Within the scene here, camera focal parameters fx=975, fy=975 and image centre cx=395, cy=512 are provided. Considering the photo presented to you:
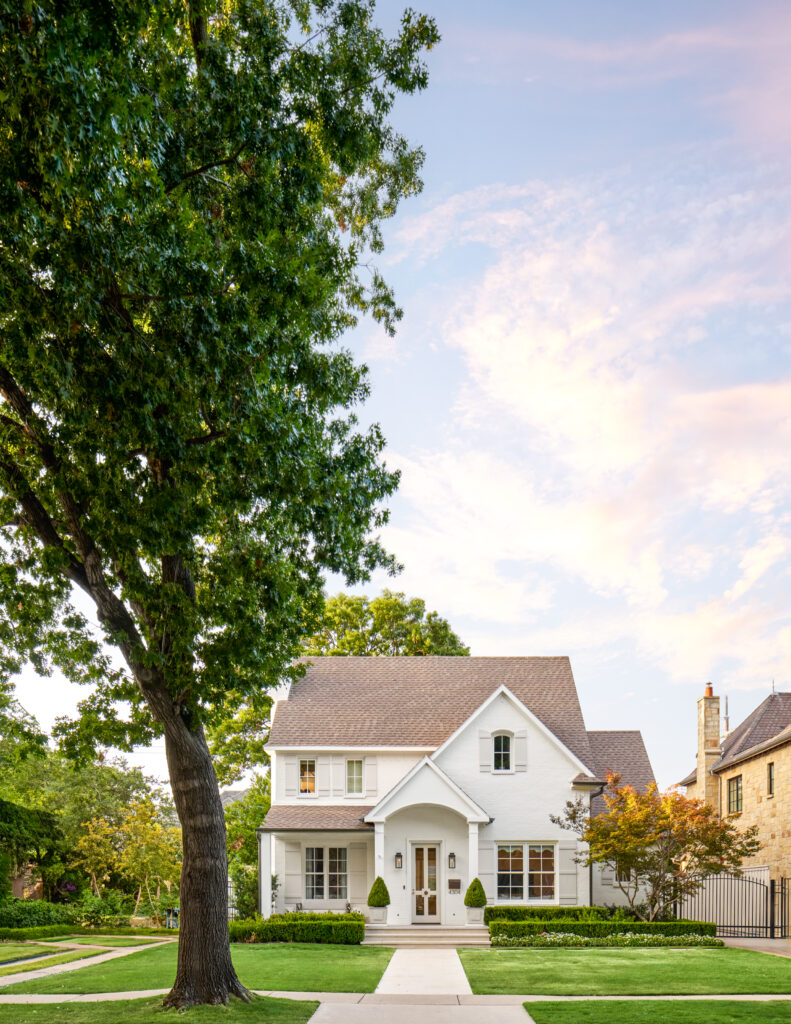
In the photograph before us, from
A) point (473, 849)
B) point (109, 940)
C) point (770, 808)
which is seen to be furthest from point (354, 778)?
point (770, 808)

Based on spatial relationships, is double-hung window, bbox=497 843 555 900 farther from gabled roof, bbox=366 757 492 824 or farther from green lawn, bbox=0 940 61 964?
Answer: green lawn, bbox=0 940 61 964

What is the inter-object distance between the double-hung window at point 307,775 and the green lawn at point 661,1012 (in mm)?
16674

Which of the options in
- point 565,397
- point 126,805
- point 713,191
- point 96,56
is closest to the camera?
point 96,56

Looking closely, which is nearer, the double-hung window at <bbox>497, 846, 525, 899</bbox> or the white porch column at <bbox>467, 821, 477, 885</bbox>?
the white porch column at <bbox>467, 821, 477, 885</bbox>

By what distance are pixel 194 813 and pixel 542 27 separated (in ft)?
39.1

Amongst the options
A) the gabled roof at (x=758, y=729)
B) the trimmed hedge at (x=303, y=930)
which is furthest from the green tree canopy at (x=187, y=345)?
the gabled roof at (x=758, y=729)

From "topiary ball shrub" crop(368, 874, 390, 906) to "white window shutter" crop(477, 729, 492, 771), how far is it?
4.61 meters

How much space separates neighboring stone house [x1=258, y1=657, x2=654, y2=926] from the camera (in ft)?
91.6

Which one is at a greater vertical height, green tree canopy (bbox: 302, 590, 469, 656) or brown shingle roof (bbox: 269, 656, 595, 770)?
green tree canopy (bbox: 302, 590, 469, 656)

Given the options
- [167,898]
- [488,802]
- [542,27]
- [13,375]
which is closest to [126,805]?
[167,898]

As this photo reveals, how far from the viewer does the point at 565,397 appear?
60.0ft

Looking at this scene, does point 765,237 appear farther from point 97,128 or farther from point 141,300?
point 97,128

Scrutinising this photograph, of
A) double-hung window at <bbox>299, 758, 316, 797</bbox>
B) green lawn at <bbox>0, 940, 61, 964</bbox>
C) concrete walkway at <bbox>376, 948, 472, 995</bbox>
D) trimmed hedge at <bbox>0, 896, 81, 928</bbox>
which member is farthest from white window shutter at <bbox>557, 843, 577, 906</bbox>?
trimmed hedge at <bbox>0, 896, 81, 928</bbox>

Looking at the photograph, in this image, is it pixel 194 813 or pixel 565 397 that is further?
pixel 565 397
